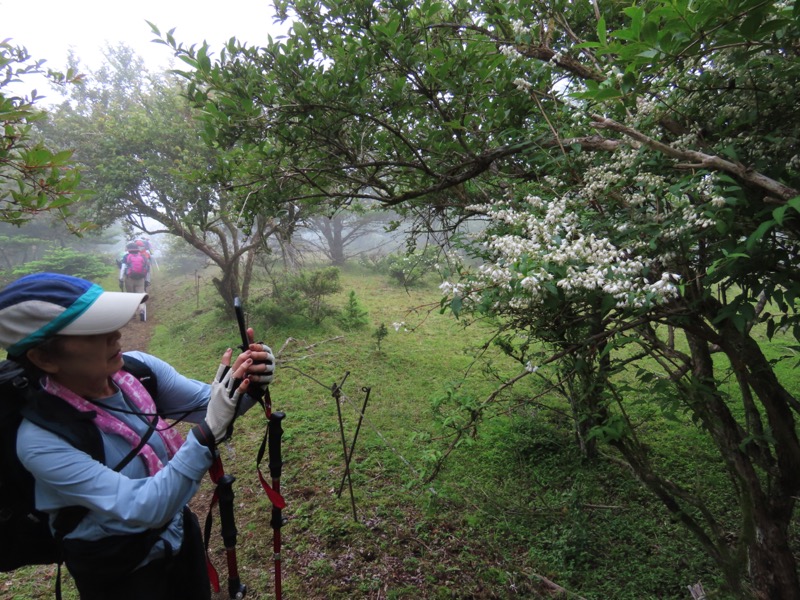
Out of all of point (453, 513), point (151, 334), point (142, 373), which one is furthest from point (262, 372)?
point (151, 334)

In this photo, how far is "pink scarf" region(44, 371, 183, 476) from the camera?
1.44 meters

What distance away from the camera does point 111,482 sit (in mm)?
1344

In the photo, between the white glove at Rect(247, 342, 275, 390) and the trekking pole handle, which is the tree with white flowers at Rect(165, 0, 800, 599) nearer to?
the white glove at Rect(247, 342, 275, 390)

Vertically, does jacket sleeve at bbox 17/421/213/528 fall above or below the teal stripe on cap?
below

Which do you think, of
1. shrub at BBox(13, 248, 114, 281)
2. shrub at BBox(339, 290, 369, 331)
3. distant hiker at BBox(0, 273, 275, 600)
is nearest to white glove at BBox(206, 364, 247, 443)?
distant hiker at BBox(0, 273, 275, 600)

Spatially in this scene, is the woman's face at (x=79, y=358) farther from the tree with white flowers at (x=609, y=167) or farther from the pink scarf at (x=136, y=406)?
the tree with white flowers at (x=609, y=167)

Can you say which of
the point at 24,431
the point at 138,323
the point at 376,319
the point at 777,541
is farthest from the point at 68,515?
the point at 138,323

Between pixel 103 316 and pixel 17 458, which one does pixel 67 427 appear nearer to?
pixel 17 458

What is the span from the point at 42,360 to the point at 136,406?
41 centimetres

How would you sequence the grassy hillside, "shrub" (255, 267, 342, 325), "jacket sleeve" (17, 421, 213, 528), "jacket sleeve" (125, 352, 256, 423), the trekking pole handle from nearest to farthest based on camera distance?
1. "jacket sleeve" (17, 421, 213, 528)
2. the trekking pole handle
3. "jacket sleeve" (125, 352, 256, 423)
4. the grassy hillside
5. "shrub" (255, 267, 342, 325)

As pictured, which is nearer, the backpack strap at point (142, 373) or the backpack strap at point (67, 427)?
the backpack strap at point (67, 427)

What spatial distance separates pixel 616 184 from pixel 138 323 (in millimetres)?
13735

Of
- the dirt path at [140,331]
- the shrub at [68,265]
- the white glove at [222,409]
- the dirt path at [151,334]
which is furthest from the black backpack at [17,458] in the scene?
the shrub at [68,265]

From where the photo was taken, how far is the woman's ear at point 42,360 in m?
1.39
